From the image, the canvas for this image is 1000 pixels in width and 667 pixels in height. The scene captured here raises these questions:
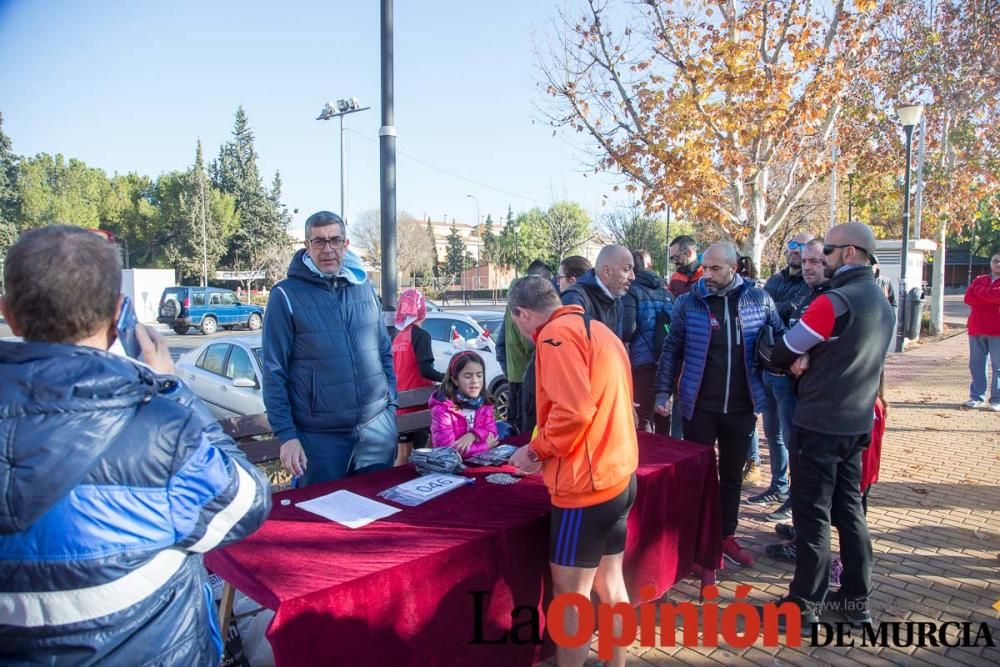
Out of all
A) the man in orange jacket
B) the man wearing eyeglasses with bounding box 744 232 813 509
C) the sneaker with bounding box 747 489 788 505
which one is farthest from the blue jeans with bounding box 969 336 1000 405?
the man in orange jacket

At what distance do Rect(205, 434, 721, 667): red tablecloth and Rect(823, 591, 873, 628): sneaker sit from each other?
1.03 metres

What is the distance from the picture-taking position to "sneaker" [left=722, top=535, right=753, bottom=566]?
159 inches

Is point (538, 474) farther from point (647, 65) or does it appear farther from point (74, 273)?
point (647, 65)

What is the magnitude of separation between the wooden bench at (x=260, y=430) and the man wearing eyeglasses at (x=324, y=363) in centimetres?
30

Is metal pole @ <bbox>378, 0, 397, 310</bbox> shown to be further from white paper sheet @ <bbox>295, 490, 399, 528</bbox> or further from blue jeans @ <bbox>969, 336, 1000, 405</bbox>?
blue jeans @ <bbox>969, 336, 1000, 405</bbox>

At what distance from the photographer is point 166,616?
1.46 m

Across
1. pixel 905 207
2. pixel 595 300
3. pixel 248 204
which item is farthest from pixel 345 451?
pixel 248 204

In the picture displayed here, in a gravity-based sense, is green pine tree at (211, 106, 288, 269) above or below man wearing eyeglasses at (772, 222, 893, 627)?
above

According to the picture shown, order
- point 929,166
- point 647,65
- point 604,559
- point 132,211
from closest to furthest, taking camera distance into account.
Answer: point 604,559, point 647,65, point 929,166, point 132,211

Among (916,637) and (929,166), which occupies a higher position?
(929,166)

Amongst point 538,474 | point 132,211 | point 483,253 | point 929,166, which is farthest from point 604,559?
point 483,253

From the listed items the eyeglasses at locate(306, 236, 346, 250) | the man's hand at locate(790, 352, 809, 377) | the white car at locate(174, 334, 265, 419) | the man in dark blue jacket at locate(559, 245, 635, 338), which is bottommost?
the white car at locate(174, 334, 265, 419)

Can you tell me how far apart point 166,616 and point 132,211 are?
210ft

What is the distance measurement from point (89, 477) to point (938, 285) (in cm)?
2093
